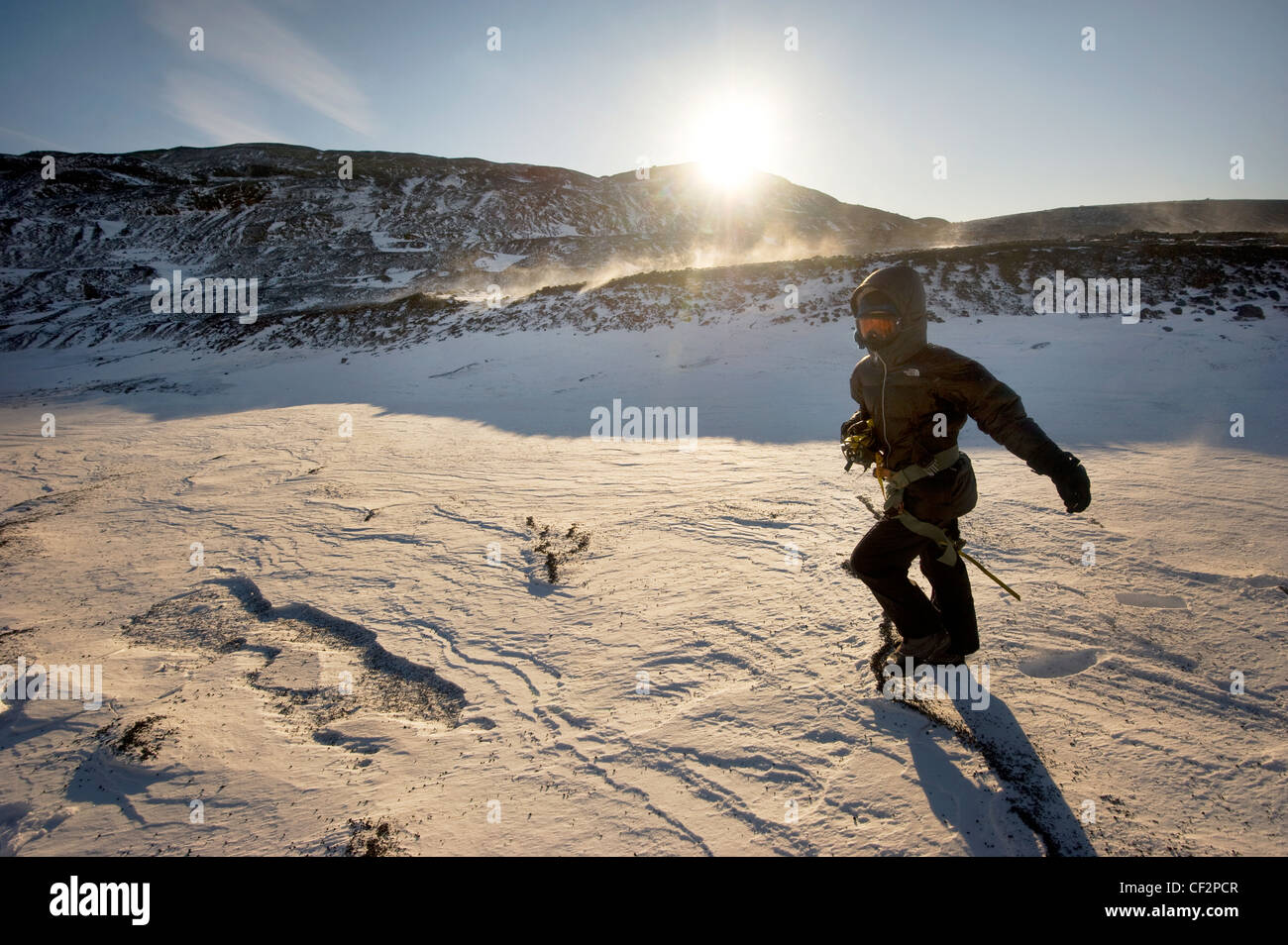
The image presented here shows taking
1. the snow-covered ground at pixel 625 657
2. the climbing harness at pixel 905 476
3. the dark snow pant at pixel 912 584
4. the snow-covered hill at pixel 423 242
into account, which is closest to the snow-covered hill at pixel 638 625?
the snow-covered ground at pixel 625 657

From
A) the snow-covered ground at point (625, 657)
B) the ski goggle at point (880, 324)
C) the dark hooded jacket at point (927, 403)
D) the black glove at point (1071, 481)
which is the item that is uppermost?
the ski goggle at point (880, 324)

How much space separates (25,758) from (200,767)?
0.83 metres

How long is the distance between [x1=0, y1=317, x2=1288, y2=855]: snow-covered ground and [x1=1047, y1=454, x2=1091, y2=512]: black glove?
1012mm

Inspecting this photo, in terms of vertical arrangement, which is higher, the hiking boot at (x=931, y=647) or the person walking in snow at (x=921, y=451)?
the person walking in snow at (x=921, y=451)

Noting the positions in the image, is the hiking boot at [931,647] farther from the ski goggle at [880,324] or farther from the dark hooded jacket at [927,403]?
the ski goggle at [880,324]

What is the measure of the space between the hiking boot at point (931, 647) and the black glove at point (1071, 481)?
88 cm

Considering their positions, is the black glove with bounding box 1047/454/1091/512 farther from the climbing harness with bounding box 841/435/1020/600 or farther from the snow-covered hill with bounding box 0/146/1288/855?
the snow-covered hill with bounding box 0/146/1288/855

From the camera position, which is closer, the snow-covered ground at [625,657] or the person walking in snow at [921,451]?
the snow-covered ground at [625,657]

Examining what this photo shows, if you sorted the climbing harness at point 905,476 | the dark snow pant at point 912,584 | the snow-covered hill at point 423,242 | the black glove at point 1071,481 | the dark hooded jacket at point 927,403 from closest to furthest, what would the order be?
the black glove at point 1071,481 → the dark hooded jacket at point 927,403 → the climbing harness at point 905,476 → the dark snow pant at point 912,584 → the snow-covered hill at point 423,242

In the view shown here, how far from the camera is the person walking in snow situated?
7.89 feet

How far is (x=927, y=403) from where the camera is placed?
8.34 feet

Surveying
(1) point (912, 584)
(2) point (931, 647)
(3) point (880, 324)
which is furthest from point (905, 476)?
(2) point (931, 647)

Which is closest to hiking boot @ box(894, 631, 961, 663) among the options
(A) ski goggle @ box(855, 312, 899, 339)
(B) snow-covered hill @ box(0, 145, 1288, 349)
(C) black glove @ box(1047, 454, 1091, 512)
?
(C) black glove @ box(1047, 454, 1091, 512)

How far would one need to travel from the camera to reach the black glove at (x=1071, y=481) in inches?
90.8
